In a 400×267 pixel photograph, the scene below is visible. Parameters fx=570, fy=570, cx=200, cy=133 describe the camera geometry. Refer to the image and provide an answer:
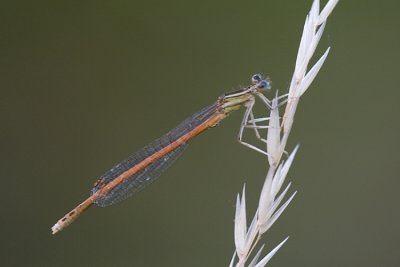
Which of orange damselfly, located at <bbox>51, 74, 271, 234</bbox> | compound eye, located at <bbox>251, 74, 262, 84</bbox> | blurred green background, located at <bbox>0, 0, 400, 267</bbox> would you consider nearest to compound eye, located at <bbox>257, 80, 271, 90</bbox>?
compound eye, located at <bbox>251, 74, 262, 84</bbox>

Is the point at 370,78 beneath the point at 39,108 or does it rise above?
beneath

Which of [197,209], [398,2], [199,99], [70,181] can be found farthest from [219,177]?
[398,2]

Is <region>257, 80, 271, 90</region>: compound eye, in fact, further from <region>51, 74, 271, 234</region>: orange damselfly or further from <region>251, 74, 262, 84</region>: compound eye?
<region>51, 74, 271, 234</region>: orange damselfly

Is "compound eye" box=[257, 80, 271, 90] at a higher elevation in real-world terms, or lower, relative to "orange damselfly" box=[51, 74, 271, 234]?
lower

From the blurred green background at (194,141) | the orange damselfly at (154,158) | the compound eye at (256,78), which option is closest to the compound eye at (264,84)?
the compound eye at (256,78)

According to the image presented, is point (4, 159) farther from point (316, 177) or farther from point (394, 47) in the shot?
point (394, 47)

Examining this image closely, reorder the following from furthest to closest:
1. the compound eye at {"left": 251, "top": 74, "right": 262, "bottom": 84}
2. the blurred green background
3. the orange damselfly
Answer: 1. the blurred green background
2. the orange damselfly
3. the compound eye at {"left": 251, "top": 74, "right": 262, "bottom": 84}

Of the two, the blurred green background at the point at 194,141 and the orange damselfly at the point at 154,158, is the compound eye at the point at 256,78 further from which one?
the blurred green background at the point at 194,141
